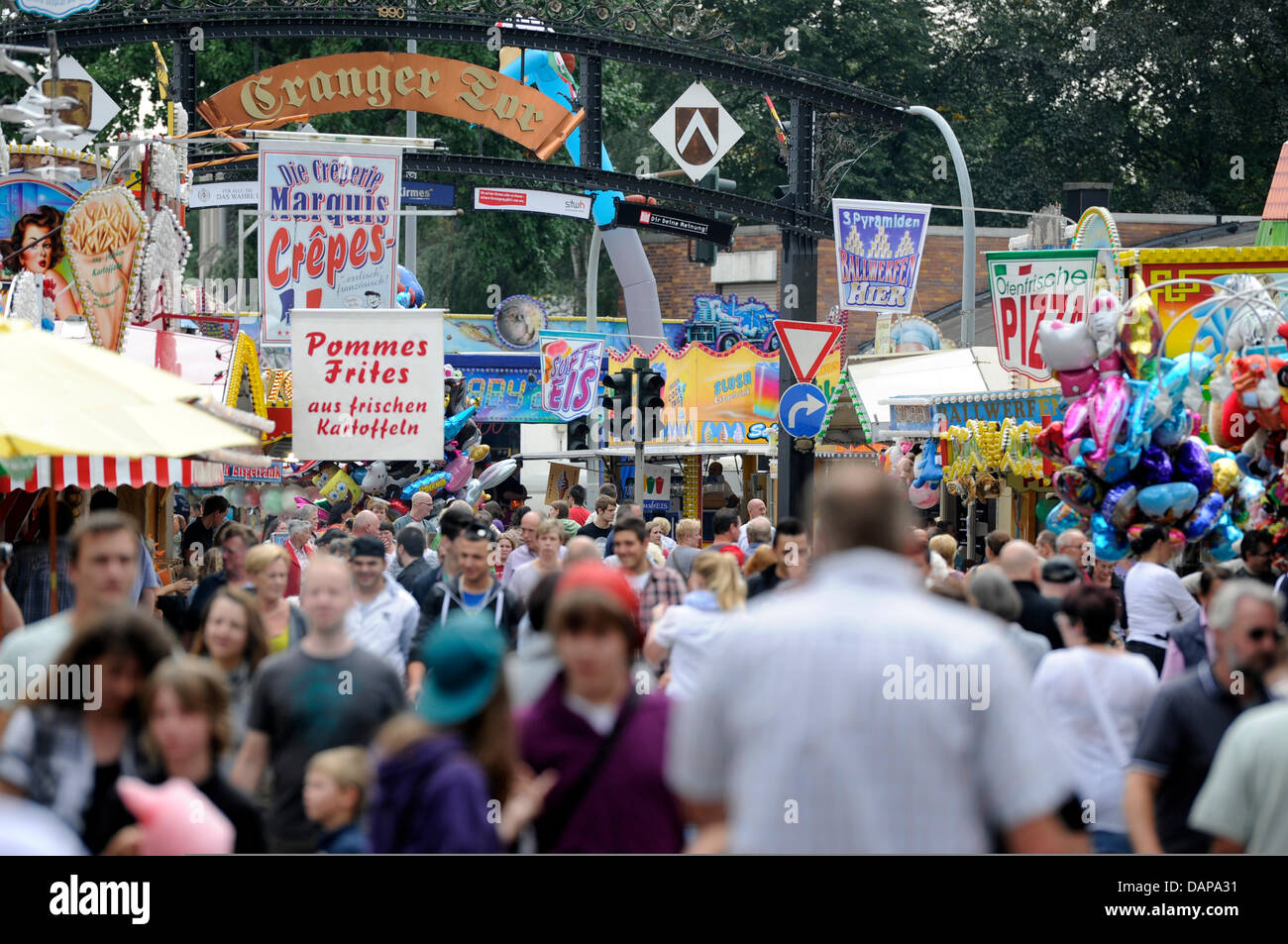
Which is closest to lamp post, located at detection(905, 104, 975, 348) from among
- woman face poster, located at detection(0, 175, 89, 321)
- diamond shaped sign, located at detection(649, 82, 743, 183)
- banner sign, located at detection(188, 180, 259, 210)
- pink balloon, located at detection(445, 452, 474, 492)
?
diamond shaped sign, located at detection(649, 82, 743, 183)

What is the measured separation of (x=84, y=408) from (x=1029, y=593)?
13.8ft

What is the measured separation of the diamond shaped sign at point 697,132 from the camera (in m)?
20.2

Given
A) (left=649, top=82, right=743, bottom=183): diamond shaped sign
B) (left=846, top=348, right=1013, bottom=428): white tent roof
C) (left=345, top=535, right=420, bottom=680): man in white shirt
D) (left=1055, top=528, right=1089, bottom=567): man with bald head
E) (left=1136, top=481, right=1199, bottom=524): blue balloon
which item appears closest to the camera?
(left=345, top=535, right=420, bottom=680): man in white shirt

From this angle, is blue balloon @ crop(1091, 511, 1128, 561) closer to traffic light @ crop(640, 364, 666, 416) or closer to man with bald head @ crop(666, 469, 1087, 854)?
traffic light @ crop(640, 364, 666, 416)

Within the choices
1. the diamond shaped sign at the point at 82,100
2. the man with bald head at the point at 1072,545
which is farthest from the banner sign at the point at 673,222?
the man with bald head at the point at 1072,545

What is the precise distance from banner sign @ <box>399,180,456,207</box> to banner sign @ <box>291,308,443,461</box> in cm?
1231

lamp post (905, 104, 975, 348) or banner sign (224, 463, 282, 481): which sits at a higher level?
lamp post (905, 104, 975, 348)

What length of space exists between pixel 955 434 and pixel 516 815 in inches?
599

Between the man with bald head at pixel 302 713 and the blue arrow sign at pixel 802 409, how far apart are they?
1089cm

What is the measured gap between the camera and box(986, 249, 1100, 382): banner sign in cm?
1641

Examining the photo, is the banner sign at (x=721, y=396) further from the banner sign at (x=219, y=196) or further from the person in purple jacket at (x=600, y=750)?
the person in purple jacket at (x=600, y=750)

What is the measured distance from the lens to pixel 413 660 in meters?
8.17
